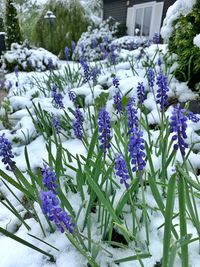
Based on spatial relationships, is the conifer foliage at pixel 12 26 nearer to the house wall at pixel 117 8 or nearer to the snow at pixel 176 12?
the house wall at pixel 117 8

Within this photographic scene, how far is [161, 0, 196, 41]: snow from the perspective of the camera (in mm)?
2713

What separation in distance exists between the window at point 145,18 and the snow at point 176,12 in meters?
9.40

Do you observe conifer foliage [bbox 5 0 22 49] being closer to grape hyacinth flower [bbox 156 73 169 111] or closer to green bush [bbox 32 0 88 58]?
green bush [bbox 32 0 88 58]

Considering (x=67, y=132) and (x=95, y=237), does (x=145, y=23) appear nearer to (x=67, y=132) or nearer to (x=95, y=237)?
(x=67, y=132)

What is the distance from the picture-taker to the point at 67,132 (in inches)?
87.7

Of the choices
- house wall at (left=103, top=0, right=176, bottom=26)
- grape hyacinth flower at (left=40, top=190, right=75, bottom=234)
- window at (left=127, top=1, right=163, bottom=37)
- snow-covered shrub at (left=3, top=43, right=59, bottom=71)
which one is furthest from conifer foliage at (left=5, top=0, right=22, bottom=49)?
grape hyacinth flower at (left=40, top=190, right=75, bottom=234)

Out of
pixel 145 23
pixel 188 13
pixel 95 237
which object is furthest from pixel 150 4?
pixel 95 237

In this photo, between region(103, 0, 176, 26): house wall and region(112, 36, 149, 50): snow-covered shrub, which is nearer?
region(112, 36, 149, 50): snow-covered shrub

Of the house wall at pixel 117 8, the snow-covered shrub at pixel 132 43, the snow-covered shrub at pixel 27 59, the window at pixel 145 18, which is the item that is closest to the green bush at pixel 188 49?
the snow-covered shrub at pixel 132 43

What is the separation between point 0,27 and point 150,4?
1294 centimetres

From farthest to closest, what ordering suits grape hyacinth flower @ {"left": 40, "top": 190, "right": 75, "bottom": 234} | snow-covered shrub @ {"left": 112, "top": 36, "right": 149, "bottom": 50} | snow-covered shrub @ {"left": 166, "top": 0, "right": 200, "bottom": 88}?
snow-covered shrub @ {"left": 112, "top": 36, "right": 149, "bottom": 50}, snow-covered shrub @ {"left": 166, "top": 0, "right": 200, "bottom": 88}, grape hyacinth flower @ {"left": 40, "top": 190, "right": 75, "bottom": 234}

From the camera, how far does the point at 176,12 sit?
3.10 m

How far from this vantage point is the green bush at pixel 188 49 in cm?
267

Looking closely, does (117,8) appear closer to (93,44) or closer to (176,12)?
(93,44)
